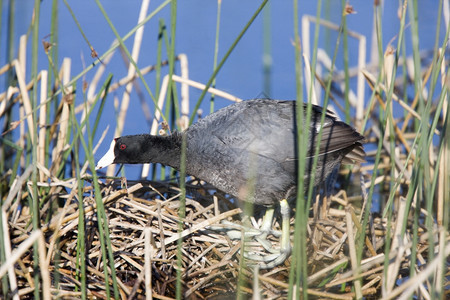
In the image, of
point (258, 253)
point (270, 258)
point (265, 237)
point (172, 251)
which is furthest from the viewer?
point (265, 237)

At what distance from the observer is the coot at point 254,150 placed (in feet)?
10.6

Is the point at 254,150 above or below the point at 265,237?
above

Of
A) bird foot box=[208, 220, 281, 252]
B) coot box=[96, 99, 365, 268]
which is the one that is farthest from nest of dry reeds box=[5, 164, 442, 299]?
coot box=[96, 99, 365, 268]

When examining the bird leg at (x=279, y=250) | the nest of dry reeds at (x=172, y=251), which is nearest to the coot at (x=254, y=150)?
the bird leg at (x=279, y=250)

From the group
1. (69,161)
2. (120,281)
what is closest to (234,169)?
(120,281)

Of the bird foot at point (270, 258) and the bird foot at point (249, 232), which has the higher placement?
the bird foot at point (249, 232)

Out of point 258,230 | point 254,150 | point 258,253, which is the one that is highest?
point 254,150

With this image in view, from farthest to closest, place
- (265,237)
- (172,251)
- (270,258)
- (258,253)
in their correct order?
(265,237)
(258,253)
(270,258)
(172,251)

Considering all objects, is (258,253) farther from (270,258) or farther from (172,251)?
(172,251)

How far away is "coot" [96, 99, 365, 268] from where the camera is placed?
3.23 m

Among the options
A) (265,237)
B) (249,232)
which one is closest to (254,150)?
(249,232)

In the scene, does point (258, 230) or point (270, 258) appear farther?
point (258, 230)

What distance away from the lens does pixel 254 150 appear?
322 centimetres

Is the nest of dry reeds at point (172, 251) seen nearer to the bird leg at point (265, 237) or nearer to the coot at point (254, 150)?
the bird leg at point (265, 237)
